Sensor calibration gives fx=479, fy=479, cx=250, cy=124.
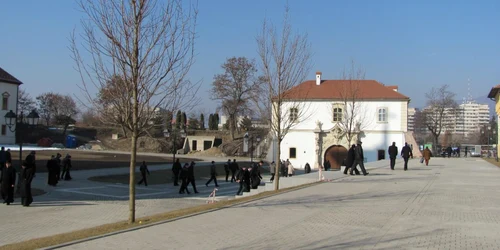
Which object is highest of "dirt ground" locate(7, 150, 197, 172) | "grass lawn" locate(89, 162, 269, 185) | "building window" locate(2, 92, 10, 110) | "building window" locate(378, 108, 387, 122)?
"building window" locate(2, 92, 10, 110)

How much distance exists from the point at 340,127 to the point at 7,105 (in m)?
42.1

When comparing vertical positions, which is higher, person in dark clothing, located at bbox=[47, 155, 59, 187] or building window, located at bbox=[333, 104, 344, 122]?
building window, located at bbox=[333, 104, 344, 122]

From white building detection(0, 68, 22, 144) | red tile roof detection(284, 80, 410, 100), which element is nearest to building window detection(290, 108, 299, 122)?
red tile roof detection(284, 80, 410, 100)

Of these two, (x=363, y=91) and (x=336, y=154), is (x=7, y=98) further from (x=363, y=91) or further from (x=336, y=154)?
(x=363, y=91)

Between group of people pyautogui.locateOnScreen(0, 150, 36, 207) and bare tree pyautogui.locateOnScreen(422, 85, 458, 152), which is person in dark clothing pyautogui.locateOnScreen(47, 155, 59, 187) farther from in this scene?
bare tree pyautogui.locateOnScreen(422, 85, 458, 152)

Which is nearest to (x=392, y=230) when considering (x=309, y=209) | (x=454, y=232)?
(x=454, y=232)

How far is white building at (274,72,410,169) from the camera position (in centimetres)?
5144

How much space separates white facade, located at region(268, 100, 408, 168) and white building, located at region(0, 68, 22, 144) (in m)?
35.1

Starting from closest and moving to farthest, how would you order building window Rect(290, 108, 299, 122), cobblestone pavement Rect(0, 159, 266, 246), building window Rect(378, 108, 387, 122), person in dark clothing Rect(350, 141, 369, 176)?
cobblestone pavement Rect(0, 159, 266, 246) < building window Rect(290, 108, 299, 122) < person in dark clothing Rect(350, 141, 369, 176) < building window Rect(378, 108, 387, 122)

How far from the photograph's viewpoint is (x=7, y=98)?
2421 inches

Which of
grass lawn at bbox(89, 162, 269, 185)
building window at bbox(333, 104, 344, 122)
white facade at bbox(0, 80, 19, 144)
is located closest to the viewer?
grass lawn at bbox(89, 162, 269, 185)

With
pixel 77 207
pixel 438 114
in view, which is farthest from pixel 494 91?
pixel 77 207

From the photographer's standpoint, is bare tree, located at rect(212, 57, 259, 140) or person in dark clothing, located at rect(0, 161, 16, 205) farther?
bare tree, located at rect(212, 57, 259, 140)

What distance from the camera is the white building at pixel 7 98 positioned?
60.4m
